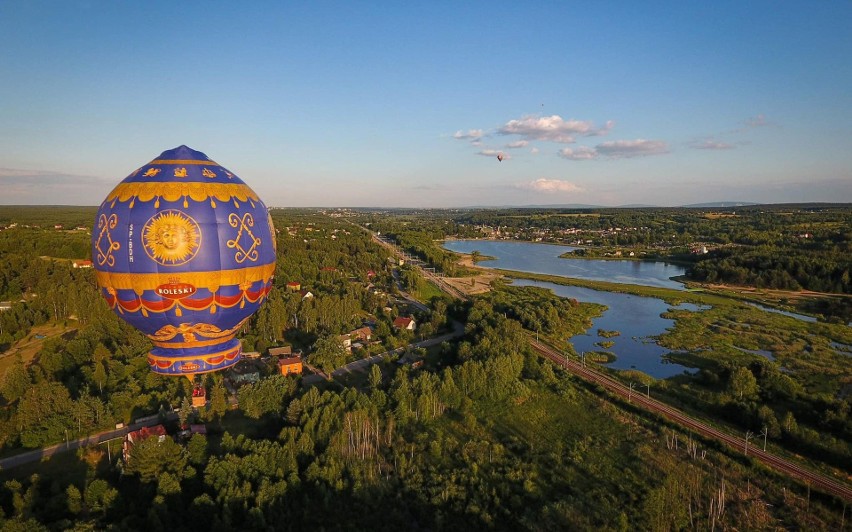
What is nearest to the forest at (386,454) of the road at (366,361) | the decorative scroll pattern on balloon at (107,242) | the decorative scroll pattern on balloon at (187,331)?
the road at (366,361)

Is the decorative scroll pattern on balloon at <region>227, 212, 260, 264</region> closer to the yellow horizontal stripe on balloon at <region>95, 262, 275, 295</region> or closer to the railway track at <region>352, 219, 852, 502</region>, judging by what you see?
the yellow horizontal stripe on balloon at <region>95, 262, 275, 295</region>

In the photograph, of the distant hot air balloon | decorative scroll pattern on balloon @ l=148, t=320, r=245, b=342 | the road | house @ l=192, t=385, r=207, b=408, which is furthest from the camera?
the road

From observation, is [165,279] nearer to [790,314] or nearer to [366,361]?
[366,361]

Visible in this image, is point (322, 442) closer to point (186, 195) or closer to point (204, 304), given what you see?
point (204, 304)

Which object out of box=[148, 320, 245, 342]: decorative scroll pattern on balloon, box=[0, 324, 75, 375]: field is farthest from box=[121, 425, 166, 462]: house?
box=[0, 324, 75, 375]: field

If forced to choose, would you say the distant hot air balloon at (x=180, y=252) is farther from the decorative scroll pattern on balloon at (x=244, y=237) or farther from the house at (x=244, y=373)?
the house at (x=244, y=373)

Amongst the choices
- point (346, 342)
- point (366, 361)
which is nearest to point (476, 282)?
point (346, 342)
